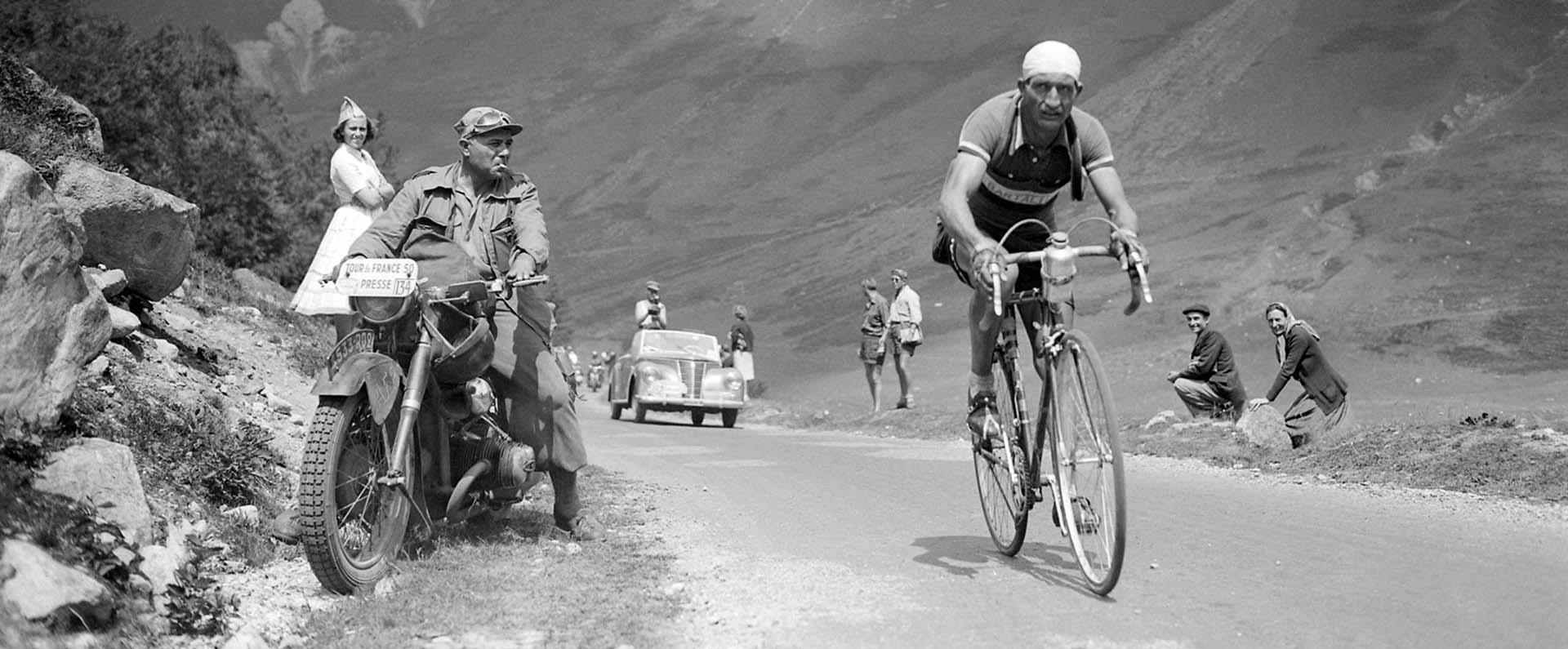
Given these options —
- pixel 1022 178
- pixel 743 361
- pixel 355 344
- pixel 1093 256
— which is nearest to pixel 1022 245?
pixel 1022 178

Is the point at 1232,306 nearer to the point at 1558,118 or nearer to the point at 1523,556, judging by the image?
the point at 1558,118

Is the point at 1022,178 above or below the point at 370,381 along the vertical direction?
above

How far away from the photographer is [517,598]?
5.34 metres

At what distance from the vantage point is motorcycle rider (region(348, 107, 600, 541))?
6461mm

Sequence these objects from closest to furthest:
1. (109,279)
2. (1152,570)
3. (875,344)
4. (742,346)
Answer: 1. (1152,570)
2. (109,279)
3. (875,344)
4. (742,346)

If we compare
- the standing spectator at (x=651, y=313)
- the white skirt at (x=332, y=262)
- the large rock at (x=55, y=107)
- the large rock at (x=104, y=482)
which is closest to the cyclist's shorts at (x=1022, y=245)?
the large rock at (x=104, y=482)

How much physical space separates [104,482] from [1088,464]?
365 centimetres

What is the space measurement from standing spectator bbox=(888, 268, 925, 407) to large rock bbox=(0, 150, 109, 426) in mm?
15216

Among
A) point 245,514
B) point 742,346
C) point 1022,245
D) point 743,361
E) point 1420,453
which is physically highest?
point 742,346

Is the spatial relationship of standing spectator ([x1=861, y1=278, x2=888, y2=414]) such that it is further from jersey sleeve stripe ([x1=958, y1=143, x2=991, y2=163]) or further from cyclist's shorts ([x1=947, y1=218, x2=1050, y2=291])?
jersey sleeve stripe ([x1=958, y1=143, x2=991, y2=163])

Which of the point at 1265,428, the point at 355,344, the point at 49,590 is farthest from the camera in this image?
the point at 1265,428

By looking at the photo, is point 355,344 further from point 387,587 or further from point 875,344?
point 875,344

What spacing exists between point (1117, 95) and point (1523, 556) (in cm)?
6884

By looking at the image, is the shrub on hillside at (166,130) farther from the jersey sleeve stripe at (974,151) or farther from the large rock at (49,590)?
the jersey sleeve stripe at (974,151)
